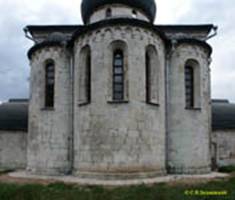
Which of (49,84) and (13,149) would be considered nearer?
(49,84)

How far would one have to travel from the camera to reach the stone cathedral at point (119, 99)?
534 inches

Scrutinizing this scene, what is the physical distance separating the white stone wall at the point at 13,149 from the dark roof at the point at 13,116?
35 centimetres

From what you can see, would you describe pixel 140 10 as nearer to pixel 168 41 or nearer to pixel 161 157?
pixel 168 41

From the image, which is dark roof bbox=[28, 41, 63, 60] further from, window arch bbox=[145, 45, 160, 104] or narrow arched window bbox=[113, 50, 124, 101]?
window arch bbox=[145, 45, 160, 104]

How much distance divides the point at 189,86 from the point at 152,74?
9.65 feet

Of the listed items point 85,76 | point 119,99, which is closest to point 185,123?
point 119,99

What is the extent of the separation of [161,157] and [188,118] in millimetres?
2843

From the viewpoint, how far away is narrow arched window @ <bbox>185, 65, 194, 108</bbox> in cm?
1650

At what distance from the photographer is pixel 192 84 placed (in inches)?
656

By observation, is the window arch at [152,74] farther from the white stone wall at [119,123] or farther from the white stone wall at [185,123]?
the white stone wall at [185,123]

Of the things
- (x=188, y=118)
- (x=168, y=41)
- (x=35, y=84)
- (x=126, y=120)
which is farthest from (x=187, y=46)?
(x=35, y=84)

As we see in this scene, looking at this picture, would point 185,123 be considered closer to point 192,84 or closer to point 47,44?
point 192,84

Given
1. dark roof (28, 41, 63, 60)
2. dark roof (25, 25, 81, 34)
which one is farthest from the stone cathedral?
dark roof (25, 25, 81, 34)

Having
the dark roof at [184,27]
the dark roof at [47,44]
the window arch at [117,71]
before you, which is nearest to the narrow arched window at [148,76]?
the window arch at [117,71]
